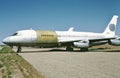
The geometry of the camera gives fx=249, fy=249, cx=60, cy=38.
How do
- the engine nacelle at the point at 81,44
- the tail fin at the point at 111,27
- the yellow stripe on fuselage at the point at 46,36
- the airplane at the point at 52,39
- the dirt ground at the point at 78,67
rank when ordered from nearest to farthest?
1. the dirt ground at the point at 78,67
2. the airplane at the point at 52,39
3. the yellow stripe on fuselage at the point at 46,36
4. the engine nacelle at the point at 81,44
5. the tail fin at the point at 111,27

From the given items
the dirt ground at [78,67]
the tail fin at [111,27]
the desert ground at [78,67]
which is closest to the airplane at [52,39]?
the tail fin at [111,27]

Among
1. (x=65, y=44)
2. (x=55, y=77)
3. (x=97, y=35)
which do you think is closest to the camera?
(x=55, y=77)

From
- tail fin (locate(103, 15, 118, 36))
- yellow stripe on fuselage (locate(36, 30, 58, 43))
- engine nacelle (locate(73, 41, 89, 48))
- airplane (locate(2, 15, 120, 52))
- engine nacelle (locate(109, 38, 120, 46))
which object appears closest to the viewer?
airplane (locate(2, 15, 120, 52))

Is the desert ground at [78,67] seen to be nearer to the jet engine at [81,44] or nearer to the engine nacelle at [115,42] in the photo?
the jet engine at [81,44]

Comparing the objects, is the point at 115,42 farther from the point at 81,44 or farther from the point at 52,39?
the point at 52,39

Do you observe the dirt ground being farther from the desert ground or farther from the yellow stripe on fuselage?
the yellow stripe on fuselage

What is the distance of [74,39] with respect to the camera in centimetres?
3916

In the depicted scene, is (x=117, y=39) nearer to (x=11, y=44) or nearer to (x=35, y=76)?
(x=11, y=44)

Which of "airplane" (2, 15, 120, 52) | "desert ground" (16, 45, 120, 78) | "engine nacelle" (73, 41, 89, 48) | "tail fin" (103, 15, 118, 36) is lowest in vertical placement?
"desert ground" (16, 45, 120, 78)

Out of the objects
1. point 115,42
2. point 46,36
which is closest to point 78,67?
point 46,36

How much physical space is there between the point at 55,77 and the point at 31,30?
25.8 m

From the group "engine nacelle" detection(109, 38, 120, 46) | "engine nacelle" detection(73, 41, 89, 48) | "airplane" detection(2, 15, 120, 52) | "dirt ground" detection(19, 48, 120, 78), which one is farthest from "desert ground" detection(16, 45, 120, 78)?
"engine nacelle" detection(109, 38, 120, 46)

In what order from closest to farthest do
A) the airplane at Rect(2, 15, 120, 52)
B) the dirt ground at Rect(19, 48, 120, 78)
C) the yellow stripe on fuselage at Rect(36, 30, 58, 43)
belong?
1. the dirt ground at Rect(19, 48, 120, 78)
2. the airplane at Rect(2, 15, 120, 52)
3. the yellow stripe on fuselage at Rect(36, 30, 58, 43)

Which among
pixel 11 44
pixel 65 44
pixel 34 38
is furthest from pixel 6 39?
pixel 65 44
